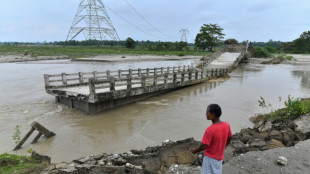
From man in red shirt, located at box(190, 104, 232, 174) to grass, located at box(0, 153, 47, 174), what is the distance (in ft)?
11.9

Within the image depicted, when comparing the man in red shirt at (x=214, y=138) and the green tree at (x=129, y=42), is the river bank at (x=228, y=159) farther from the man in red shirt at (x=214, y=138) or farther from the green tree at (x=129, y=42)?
the green tree at (x=129, y=42)

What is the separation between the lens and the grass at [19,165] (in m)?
4.34

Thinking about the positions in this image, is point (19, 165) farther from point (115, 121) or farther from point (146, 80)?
point (146, 80)

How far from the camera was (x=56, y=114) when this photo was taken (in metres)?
10.7

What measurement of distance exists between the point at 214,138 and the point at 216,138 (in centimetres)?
3

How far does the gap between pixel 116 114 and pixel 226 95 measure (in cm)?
922

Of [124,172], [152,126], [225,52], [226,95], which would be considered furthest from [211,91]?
[225,52]

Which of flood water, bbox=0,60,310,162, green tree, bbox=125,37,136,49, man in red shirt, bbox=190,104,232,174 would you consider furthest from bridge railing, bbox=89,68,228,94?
green tree, bbox=125,37,136,49

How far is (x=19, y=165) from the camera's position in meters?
4.64

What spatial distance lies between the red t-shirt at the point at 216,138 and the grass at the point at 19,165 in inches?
144

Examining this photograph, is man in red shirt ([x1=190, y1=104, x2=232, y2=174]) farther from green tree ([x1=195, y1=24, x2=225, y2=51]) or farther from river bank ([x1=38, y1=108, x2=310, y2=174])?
green tree ([x1=195, y1=24, x2=225, y2=51])

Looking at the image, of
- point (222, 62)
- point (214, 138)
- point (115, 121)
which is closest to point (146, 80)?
point (115, 121)

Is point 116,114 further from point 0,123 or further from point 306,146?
point 306,146

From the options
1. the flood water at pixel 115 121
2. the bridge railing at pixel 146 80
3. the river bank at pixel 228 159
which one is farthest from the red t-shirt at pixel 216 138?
the bridge railing at pixel 146 80
